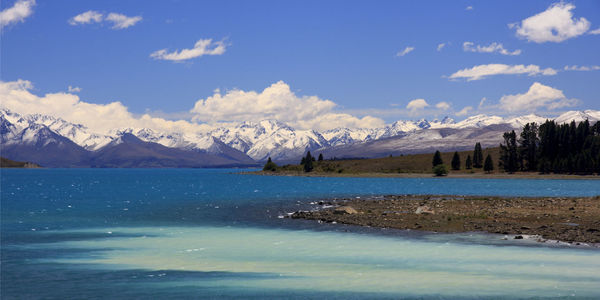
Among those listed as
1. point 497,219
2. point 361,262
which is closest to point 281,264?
point 361,262

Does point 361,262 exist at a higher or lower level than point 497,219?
lower

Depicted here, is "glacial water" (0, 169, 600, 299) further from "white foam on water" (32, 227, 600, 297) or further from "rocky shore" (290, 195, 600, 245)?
"rocky shore" (290, 195, 600, 245)

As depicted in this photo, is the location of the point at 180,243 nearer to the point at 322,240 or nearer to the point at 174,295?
the point at 322,240

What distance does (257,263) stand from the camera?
109 ft

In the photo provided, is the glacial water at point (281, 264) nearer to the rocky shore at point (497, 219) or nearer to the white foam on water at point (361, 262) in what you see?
the white foam on water at point (361, 262)

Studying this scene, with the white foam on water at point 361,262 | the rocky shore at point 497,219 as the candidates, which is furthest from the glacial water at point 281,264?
the rocky shore at point 497,219

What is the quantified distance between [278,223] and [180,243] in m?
14.7

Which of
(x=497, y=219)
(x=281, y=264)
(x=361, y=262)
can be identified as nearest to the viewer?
(x=281, y=264)

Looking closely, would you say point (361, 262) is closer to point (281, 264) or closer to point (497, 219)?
point (281, 264)

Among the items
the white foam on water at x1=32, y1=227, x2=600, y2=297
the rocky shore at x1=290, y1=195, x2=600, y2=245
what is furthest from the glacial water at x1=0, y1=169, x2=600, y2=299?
the rocky shore at x1=290, y1=195, x2=600, y2=245

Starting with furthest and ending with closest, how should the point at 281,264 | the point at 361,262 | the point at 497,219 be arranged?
the point at 497,219, the point at 361,262, the point at 281,264

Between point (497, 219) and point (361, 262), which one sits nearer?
point (361, 262)

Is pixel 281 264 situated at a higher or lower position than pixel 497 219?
lower

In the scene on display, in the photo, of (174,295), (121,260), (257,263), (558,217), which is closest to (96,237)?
(121,260)
